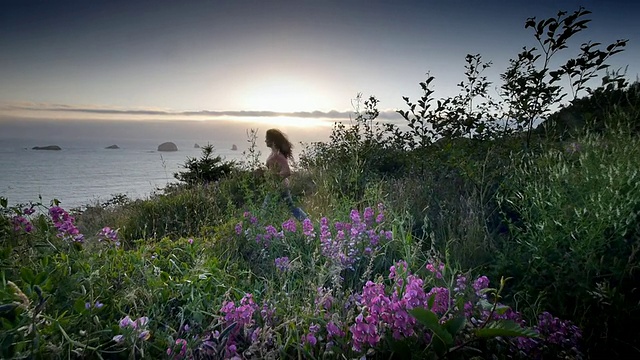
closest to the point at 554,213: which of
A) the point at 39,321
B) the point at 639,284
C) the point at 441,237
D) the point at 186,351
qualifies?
the point at 639,284

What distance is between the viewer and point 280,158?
734cm

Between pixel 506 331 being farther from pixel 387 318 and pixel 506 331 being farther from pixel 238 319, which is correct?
pixel 238 319

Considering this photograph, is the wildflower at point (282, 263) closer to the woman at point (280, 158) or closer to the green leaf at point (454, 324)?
the green leaf at point (454, 324)

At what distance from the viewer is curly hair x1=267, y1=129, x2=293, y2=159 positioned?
304 inches

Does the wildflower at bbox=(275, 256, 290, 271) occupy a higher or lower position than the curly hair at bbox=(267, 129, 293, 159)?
lower

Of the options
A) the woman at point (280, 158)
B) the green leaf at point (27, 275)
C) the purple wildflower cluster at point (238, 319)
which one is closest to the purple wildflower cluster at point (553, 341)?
the purple wildflower cluster at point (238, 319)

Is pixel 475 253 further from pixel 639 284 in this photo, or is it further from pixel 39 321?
pixel 39 321

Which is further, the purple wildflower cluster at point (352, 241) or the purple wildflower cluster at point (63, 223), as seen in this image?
the purple wildflower cluster at point (352, 241)

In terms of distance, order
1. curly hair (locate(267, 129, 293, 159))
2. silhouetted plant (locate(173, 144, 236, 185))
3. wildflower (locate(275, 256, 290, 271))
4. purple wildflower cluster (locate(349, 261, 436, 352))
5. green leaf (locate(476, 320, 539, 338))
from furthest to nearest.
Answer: silhouetted plant (locate(173, 144, 236, 185))
curly hair (locate(267, 129, 293, 159))
wildflower (locate(275, 256, 290, 271))
purple wildflower cluster (locate(349, 261, 436, 352))
green leaf (locate(476, 320, 539, 338))

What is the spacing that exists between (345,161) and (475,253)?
465 cm

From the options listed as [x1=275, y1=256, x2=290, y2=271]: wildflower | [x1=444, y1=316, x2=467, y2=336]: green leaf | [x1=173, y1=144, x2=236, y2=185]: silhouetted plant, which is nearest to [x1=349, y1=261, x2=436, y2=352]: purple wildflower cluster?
[x1=444, y1=316, x2=467, y2=336]: green leaf

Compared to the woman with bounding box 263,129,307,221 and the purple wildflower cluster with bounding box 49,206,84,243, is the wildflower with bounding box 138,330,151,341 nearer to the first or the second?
the purple wildflower cluster with bounding box 49,206,84,243

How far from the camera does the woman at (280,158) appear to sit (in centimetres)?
669

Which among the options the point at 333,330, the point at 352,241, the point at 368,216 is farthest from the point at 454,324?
the point at 368,216
